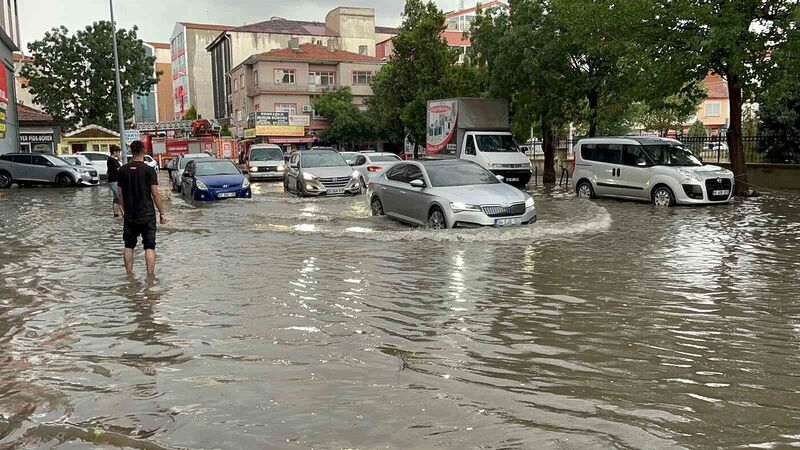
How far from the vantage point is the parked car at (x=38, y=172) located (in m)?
30.6

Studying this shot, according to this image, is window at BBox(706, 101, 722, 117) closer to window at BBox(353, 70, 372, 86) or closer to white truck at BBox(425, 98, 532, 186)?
window at BBox(353, 70, 372, 86)

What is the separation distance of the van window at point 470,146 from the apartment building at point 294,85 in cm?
3691

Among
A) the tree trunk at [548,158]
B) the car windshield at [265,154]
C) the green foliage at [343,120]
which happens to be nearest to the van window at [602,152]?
the tree trunk at [548,158]

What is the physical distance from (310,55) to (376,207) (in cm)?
5259

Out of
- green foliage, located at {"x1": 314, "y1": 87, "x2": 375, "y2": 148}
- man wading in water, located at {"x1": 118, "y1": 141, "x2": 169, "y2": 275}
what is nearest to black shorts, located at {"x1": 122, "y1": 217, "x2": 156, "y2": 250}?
man wading in water, located at {"x1": 118, "y1": 141, "x2": 169, "y2": 275}

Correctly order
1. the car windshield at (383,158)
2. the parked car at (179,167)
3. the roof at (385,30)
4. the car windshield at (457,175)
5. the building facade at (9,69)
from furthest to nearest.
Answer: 1. the roof at (385,30)
2. the building facade at (9,69)
3. the car windshield at (383,158)
4. the parked car at (179,167)
5. the car windshield at (457,175)

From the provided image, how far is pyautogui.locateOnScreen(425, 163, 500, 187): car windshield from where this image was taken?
13234mm

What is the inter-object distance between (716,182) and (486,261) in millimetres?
10164

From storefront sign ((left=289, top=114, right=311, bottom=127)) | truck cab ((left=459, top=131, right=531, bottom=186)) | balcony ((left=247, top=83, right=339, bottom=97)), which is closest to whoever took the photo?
truck cab ((left=459, top=131, right=531, bottom=186))

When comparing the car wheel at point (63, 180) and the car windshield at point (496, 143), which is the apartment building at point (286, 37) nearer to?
the car wheel at point (63, 180)

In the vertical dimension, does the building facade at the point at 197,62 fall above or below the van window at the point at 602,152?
above

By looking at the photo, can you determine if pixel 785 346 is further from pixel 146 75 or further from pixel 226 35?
pixel 226 35

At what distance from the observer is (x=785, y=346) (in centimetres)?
557

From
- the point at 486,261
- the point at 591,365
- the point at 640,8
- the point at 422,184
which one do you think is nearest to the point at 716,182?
the point at 640,8
